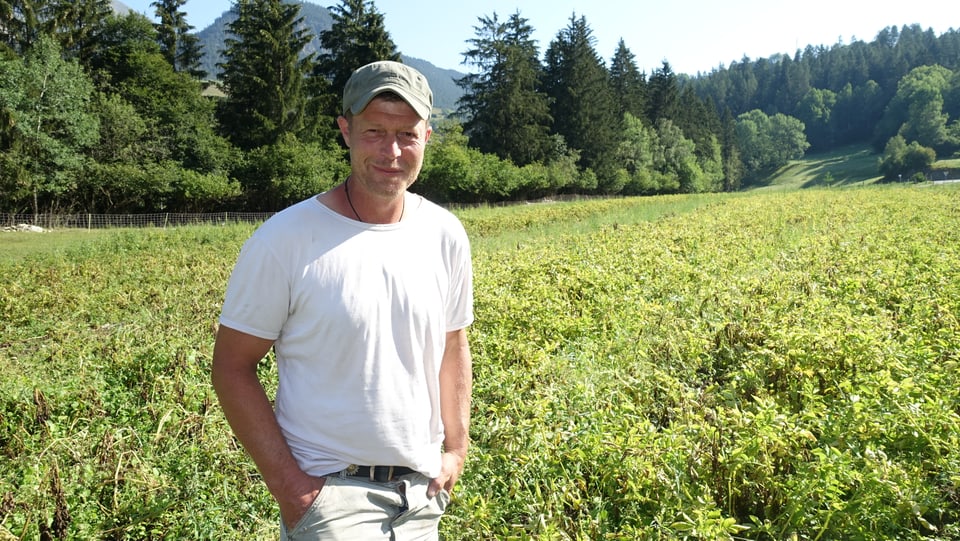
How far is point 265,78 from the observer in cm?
4078

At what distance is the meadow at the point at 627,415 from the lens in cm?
262

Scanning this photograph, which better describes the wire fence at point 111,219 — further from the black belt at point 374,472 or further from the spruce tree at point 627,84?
the spruce tree at point 627,84

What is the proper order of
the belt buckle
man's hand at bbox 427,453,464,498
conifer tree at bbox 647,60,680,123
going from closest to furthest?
1. the belt buckle
2. man's hand at bbox 427,453,464,498
3. conifer tree at bbox 647,60,680,123

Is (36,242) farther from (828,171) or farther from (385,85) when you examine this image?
(828,171)

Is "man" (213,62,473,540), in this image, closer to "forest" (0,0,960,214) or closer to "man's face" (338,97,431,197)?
"man's face" (338,97,431,197)

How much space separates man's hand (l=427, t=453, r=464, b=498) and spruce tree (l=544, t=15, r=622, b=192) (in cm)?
5600

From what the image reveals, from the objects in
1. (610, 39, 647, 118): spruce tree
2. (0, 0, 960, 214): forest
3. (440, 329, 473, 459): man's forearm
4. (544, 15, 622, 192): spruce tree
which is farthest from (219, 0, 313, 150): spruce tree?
(440, 329, 473, 459): man's forearm

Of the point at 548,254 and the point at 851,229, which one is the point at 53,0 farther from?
the point at 851,229

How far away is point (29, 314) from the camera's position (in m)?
8.30

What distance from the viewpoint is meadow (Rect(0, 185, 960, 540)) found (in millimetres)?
2623

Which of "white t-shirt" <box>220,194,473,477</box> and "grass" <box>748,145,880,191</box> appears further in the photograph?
"grass" <box>748,145,880,191</box>

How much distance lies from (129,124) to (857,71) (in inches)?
5923

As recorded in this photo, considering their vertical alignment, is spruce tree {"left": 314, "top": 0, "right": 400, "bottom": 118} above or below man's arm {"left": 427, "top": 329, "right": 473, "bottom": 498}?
above

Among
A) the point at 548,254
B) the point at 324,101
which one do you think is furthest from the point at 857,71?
the point at 548,254
